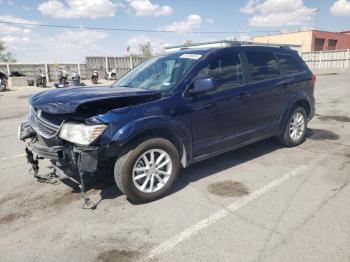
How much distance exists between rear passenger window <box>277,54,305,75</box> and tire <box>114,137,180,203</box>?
2824mm

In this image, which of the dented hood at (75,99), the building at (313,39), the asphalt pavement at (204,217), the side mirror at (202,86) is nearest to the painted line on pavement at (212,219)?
the asphalt pavement at (204,217)

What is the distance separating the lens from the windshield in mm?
4309

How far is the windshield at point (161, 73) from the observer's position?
14.1 feet

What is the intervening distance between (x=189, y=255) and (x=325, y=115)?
297 inches

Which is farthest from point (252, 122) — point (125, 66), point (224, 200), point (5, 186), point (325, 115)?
point (125, 66)

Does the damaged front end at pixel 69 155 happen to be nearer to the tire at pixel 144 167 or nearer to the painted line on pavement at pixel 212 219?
the tire at pixel 144 167

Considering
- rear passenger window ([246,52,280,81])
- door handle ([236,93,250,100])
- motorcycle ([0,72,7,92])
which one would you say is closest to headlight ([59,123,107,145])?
door handle ([236,93,250,100])

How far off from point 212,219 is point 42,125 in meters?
2.37

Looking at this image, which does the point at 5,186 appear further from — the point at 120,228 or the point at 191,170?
the point at 191,170

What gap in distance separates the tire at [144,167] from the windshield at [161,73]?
781mm

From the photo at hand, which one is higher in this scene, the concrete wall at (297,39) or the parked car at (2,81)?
the concrete wall at (297,39)

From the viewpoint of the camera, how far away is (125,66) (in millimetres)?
30781

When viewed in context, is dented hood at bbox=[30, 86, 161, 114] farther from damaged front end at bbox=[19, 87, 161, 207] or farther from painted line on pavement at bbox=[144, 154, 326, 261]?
painted line on pavement at bbox=[144, 154, 326, 261]

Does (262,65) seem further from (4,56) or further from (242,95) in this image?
(4,56)
